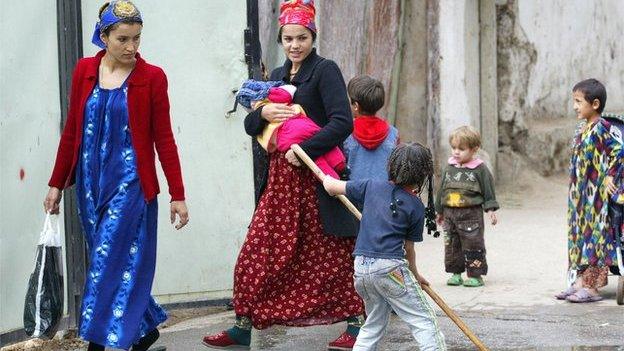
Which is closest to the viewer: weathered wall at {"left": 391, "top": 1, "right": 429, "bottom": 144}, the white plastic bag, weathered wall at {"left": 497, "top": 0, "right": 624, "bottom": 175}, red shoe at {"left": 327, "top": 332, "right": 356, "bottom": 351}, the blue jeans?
the blue jeans

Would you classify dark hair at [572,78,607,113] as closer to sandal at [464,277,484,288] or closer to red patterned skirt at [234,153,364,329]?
sandal at [464,277,484,288]

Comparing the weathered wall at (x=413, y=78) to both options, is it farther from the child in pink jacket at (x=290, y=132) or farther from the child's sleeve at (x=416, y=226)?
the child's sleeve at (x=416, y=226)

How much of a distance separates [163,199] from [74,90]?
1.65 metres

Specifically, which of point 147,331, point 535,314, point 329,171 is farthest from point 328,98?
point 535,314

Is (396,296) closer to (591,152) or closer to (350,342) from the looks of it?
(350,342)

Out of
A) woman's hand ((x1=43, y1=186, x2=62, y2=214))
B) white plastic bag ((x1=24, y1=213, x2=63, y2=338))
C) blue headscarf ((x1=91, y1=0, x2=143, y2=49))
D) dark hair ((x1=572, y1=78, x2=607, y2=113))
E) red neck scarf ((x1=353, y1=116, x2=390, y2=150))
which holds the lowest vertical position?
white plastic bag ((x1=24, y1=213, x2=63, y2=338))

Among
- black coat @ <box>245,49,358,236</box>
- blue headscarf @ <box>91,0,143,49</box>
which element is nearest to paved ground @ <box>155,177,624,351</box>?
black coat @ <box>245,49,358,236</box>

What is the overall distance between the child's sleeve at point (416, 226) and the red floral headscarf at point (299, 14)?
46.3 inches

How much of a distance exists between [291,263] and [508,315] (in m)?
1.60

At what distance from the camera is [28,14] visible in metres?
7.04

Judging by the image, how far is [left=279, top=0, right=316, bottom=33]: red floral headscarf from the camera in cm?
659

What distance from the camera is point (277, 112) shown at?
6613mm

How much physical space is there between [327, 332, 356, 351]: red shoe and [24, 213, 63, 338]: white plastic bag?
4.33ft

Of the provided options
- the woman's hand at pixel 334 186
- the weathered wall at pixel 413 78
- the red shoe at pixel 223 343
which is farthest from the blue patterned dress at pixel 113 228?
the weathered wall at pixel 413 78
